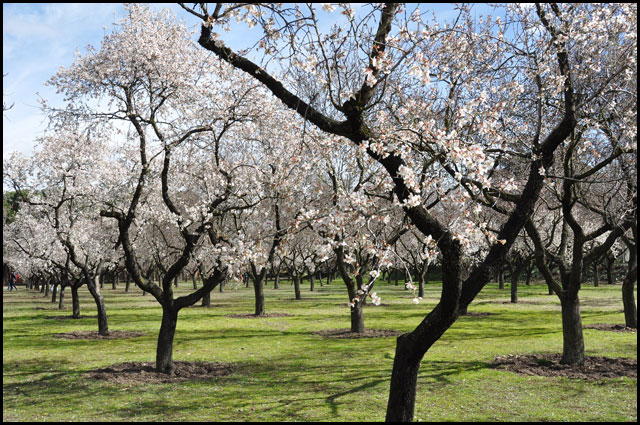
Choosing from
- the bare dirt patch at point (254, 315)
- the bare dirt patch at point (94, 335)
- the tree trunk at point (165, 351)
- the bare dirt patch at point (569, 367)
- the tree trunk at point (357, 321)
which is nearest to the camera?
the bare dirt patch at point (569, 367)

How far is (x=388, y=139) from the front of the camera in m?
7.46

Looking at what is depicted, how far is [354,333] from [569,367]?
394 inches

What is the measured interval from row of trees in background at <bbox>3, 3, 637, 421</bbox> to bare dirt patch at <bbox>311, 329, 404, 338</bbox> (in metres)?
0.58

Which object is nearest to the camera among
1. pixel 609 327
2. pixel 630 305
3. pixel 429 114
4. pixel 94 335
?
pixel 429 114

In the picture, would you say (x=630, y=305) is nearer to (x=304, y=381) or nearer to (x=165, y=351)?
(x=304, y=381)

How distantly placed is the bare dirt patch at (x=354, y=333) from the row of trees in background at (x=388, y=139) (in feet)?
1.91

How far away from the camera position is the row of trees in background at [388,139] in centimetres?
765

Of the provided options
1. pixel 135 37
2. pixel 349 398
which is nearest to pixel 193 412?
pixel 349 398

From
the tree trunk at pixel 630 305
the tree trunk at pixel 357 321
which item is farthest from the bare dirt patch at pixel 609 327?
the tree trunk at pixel 357 321

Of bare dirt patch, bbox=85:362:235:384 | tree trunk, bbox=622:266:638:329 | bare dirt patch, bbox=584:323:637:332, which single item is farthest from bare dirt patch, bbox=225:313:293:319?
tree trunk, bbox=622:266:638:329

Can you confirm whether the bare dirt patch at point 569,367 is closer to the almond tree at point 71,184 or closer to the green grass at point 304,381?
the green grass at point 304,381

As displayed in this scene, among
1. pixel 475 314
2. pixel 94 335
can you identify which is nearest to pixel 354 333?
pixel 475 314

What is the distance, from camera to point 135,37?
49.9 ft

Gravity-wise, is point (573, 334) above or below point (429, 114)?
below
